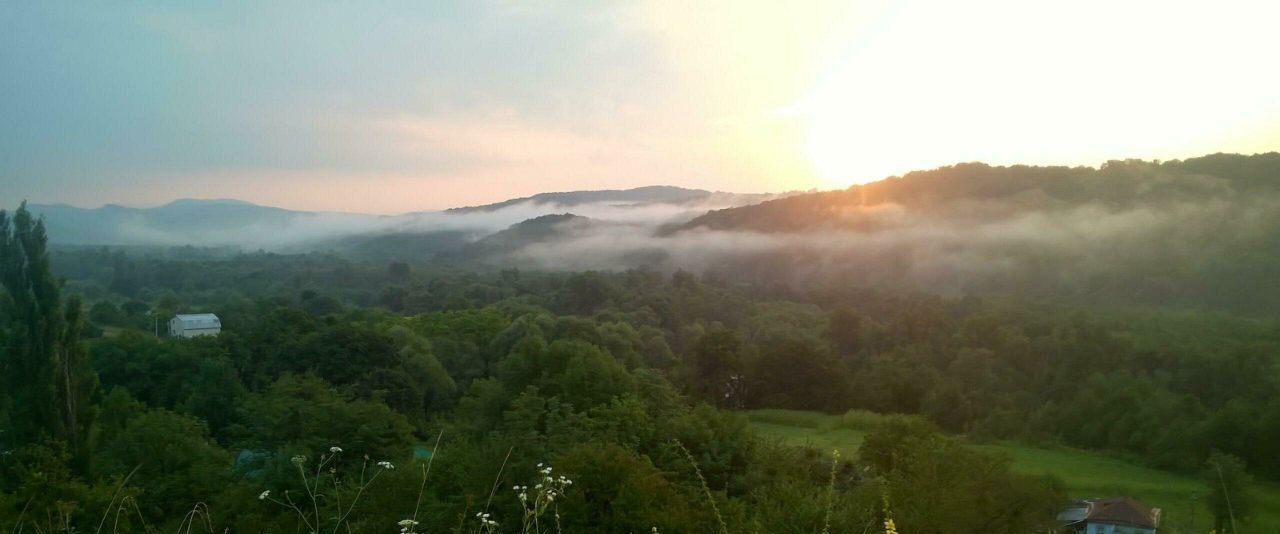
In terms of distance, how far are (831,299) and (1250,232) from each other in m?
23.6

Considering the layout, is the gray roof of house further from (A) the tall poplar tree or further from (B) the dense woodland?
(A) the tall poplar tree

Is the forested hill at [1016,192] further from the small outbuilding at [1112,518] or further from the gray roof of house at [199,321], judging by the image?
the gray roof of house at [199,321]

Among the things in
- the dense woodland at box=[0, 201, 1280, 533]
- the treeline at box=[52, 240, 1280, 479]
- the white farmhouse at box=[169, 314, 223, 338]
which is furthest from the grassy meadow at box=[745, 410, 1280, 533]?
the white farmhouse at box=[169, 314, 223, 338]

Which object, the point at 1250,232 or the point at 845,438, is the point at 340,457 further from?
the point at 1250,232

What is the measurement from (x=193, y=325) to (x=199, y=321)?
2.03 ft

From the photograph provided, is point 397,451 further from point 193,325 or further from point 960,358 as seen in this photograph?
point 193,325

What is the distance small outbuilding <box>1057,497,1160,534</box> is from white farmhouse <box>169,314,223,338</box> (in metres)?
40.8

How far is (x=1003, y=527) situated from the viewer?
10.6 m

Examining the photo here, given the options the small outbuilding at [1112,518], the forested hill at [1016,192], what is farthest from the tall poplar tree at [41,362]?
the forested hill at [1016,192]

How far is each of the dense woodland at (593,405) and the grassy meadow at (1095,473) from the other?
891 mm

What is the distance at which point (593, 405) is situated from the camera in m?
19.5

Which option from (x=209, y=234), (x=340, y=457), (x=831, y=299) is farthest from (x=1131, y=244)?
(x=209, y=234)

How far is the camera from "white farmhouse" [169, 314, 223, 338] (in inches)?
1654

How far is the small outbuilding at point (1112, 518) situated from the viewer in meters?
13.3
